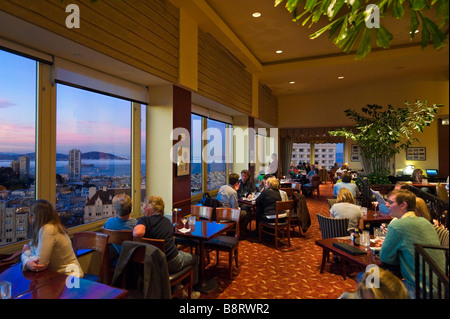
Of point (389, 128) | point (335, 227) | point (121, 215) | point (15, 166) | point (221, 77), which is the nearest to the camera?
point (15, 166)

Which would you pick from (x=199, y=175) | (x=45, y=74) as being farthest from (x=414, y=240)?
(x=199, y=175)

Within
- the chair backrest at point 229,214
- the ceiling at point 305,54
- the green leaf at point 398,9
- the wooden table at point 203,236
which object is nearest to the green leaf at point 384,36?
the green leaf at point 398,9

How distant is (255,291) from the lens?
3.31 m

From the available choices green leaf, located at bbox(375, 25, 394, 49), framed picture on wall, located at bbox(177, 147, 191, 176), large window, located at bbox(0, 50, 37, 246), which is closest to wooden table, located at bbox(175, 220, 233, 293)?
framed picture on wall, located at bbox(177, 147, 191, 176)

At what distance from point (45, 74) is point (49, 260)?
2.19 metres

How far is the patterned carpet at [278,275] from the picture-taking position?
129 inches

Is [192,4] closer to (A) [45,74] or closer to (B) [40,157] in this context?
(A) [45,74]

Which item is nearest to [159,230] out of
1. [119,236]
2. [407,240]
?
[119,236]

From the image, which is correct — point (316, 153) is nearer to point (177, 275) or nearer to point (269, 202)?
point (269, 202)

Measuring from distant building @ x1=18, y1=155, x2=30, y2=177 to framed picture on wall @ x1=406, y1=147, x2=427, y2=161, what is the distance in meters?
12.3

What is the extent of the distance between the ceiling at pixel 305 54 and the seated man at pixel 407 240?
4.14m

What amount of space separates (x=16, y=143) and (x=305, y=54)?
7.01m

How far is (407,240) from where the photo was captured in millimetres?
2207

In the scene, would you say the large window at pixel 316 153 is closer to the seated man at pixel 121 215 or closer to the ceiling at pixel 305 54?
the ceiling at pixel 305 54
